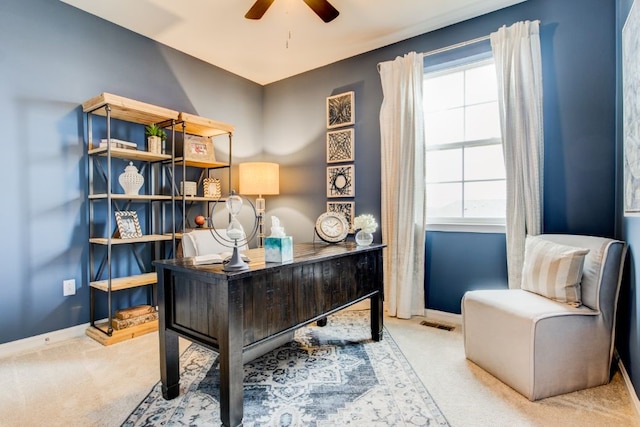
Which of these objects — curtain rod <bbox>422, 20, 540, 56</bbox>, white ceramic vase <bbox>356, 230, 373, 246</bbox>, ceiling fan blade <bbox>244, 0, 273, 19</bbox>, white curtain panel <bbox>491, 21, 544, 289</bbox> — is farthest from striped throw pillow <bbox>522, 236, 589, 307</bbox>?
ceiling fan blade <bbox>244, 0, 273, 19</bbox>

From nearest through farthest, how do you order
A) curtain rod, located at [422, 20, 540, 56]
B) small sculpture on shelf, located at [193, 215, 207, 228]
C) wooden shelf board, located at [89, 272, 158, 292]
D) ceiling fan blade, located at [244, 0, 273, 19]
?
ceiling fan blade, located at [244, 0, 273, 19]
wooden shelf board, located at [89, 272, 158, 292]
curtain rod, located at [422, 20, 540, 56]
small sculpture on shelf, located at [193, 215, 207, 228]

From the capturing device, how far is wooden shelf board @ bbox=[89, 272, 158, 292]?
2.58 metres

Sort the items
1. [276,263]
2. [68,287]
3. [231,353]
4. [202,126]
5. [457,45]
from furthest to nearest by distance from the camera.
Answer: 1. [202,126]
2. [457,45]
3. [68,287]
4. [276,263]
5. [231,353]

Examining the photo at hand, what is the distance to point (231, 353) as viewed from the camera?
1.44 meters

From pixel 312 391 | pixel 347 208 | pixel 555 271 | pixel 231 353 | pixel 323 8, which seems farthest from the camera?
pixel 347 208

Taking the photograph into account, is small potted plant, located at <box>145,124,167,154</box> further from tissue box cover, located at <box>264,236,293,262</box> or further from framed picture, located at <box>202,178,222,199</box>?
tissue box cover, located at <box>264,236,293,262</box>

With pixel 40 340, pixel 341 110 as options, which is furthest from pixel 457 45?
pixel 40 340

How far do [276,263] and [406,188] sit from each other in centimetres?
174

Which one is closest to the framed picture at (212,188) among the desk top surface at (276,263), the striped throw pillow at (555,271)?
the desk top surface at (276,263)

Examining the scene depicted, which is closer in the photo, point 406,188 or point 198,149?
point 406,188

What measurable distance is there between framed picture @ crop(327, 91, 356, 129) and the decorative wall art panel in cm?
215

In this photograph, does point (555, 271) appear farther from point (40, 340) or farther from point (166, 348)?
point (40, 340)

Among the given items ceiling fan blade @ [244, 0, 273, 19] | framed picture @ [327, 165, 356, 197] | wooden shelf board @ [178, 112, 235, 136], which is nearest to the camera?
ceiling fan blade @ [244, 0, 273, 19]

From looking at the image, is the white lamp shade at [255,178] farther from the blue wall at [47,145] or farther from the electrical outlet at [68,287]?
the electrical outlet at [68,287]
